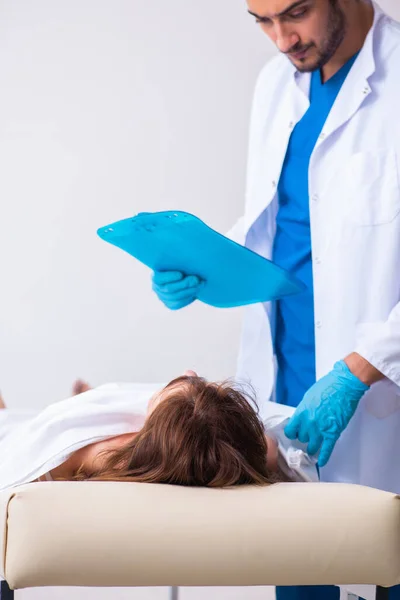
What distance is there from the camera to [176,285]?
1.65 metres

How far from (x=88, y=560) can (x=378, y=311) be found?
810mm

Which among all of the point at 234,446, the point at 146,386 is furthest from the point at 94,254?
the point at 234,446

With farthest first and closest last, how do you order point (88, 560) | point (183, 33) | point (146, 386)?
point (183, 33) < point (146, 386) < point (88, 560)

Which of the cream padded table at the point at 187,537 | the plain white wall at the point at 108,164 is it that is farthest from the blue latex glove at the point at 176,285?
the plain white wall at the point at 108,164

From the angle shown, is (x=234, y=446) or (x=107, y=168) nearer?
(x=234, y=446)

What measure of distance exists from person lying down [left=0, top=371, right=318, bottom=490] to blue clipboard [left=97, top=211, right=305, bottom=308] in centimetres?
23

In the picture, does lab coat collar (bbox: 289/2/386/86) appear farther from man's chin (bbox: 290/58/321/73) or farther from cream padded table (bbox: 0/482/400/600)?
cream padded table (bbox: 0/482/400/600)

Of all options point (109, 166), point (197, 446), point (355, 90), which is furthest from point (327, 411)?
point (109, 166)

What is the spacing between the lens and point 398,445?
1.56 m

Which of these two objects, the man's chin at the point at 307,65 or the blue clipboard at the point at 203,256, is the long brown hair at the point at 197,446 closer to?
the blue clipboard at the point at 203,256

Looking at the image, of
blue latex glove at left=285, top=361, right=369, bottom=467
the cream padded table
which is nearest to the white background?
blue latex glove at left=285, top=361, right=369, bottom=467

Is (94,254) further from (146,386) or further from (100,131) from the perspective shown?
(146,386)

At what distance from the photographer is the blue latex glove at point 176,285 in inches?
64.5

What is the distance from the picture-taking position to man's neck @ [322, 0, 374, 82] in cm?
165
